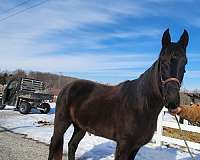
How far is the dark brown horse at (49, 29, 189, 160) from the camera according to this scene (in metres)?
3.75

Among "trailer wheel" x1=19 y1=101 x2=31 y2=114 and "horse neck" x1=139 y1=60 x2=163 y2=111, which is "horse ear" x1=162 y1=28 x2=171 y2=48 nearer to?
"horse neck" x1=139 y1=60 x2=163 y2=111

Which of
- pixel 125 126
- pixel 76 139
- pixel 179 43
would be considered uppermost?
pixel 179 43

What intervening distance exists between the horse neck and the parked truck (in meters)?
14.5

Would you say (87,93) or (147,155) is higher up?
(87,93)

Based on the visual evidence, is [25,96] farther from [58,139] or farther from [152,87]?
[152,87]

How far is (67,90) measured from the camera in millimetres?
6113

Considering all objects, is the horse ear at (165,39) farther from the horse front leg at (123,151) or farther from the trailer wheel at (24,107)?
the trailer wheel at (24,107)

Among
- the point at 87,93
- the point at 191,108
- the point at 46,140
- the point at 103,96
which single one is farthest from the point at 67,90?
the point at 46,140

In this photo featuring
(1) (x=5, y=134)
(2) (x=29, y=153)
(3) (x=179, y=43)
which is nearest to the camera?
(3) (x=179, y=43)

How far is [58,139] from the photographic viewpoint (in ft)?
19.9

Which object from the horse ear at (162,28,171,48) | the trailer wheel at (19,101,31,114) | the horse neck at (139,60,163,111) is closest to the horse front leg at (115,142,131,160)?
the horse neck at (139,60,163,111)

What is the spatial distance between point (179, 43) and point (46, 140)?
251 inches

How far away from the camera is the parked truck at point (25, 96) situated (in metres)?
18.9

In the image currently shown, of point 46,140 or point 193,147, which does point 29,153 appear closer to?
point 46,140
